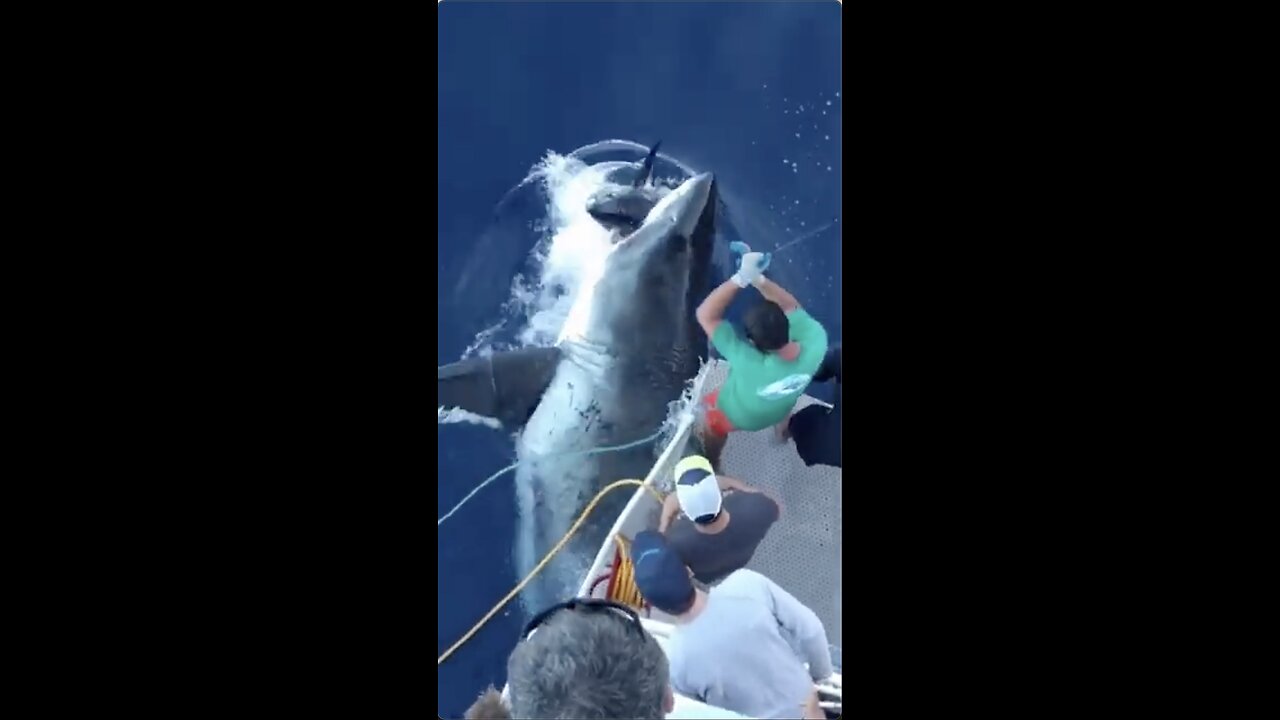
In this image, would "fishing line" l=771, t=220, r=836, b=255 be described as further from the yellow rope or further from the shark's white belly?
the yellow rope

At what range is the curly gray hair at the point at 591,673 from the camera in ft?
7.44

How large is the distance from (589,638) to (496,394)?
852mm

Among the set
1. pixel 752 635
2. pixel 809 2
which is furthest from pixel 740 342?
pixel 809 2

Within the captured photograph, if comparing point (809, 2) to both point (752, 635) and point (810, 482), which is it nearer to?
point (810, 482)

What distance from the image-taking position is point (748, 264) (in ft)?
9.39

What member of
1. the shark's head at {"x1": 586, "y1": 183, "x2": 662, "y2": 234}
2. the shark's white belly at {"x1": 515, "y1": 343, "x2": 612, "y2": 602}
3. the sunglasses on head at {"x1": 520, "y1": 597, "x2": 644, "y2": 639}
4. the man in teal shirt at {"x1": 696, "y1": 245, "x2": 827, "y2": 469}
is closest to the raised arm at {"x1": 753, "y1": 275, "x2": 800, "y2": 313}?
the man in teal shirt at {"x1": 696, "y1": 245, "x2": 827, "y2": 469}

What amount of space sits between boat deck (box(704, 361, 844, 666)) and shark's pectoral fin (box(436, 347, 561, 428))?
522mm

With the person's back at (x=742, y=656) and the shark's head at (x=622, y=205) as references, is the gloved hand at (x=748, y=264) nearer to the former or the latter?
the shark's head at (x=622, y=205)

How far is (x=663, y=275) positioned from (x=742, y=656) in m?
1.10

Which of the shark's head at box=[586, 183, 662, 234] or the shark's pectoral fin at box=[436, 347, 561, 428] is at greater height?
the shark's head at box=[586, 183, 662, 234]

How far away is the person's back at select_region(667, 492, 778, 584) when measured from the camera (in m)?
2.81

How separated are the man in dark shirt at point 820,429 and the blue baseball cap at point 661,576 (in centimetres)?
47

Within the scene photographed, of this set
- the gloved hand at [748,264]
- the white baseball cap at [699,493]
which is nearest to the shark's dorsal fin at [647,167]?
the gloved hand at [748,264]

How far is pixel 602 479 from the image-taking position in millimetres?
2896
